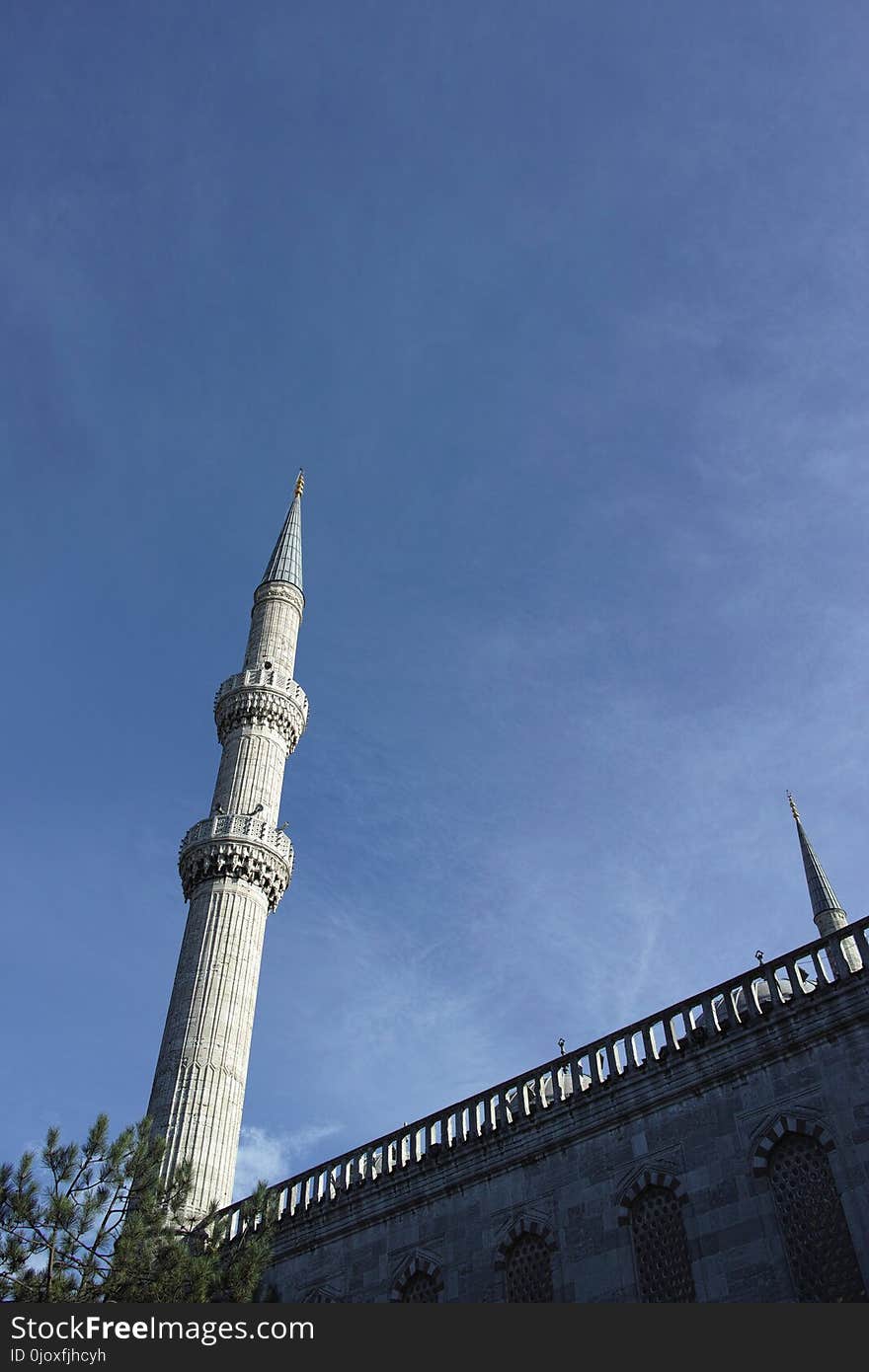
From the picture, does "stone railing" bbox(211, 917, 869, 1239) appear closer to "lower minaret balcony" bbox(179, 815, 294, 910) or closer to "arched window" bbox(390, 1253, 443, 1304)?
"arched window" bbox(390, 1253, 443, 1304)

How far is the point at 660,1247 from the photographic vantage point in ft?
48.6

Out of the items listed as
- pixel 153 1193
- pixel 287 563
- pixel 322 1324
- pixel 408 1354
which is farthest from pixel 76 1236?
pixel 287 563

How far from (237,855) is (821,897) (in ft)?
62.8

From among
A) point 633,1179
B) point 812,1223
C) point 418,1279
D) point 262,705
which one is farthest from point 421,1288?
point 262,705

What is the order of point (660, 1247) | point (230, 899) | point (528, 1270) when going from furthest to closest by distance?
point (230, 899)
point (528, 1270)
point (660, 1247)

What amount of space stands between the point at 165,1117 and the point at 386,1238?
837cm

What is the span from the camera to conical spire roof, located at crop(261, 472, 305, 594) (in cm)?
3894

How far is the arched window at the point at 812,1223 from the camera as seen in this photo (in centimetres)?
1311

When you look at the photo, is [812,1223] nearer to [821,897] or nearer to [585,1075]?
[585,1075]

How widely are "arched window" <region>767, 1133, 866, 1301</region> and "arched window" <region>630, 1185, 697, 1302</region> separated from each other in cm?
138

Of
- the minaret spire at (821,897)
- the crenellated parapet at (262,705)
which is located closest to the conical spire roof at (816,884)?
the minaret spire at (821,897)

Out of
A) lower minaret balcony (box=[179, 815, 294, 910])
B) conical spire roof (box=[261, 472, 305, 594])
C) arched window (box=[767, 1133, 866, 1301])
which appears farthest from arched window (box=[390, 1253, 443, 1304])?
conical spire roof (box=[261, 472, 305, 594])

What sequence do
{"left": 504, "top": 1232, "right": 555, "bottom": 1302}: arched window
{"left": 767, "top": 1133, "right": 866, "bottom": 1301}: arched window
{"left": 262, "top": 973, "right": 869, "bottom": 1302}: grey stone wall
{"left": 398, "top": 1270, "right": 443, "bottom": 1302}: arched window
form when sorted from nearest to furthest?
{"left": 767, "top": 1133, "right": 866, "bottom": 1301}: arched window
{"left": 262, "top": 973, "right": 869, "bottom": 1302}: grey stone wall
{"left": 504, "top": 1232, "right": 555, "bottom": 1302}: arched window
{"left": 398, "top": 1270, "right": 443, "bottom": 1302}: arched window

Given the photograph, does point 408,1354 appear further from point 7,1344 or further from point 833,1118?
point 833,1118
